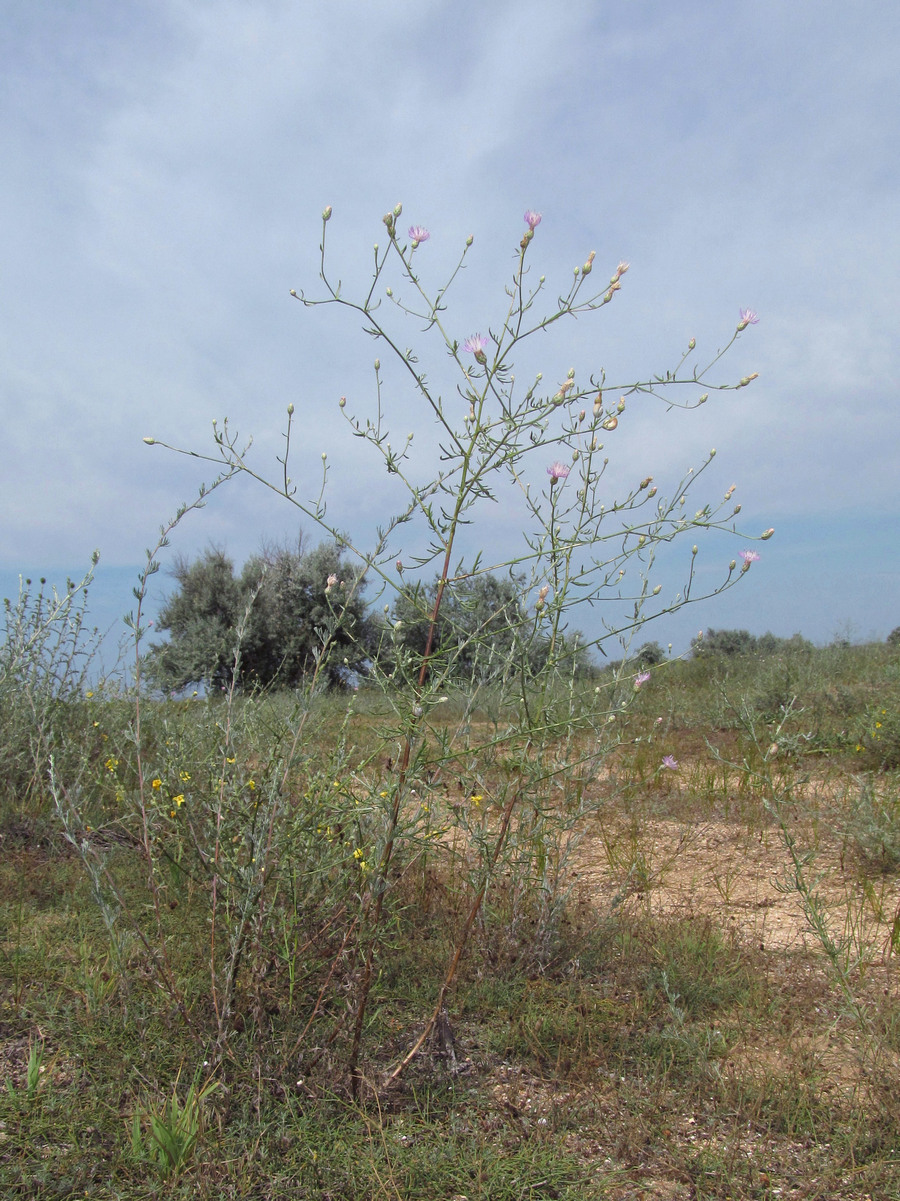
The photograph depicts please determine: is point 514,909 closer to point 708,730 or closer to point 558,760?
point 558,760

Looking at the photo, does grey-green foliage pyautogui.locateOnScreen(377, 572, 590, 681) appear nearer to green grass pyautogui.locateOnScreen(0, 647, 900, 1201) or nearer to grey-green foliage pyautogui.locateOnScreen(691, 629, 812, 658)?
green grass pyautogui.locateOnScreen(0, 647, 900, 1201)

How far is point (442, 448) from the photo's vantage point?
76.4 inches

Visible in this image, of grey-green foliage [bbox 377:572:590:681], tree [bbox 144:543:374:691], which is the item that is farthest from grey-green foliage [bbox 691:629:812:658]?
grey-green foliage [bbox 377:572:590:681]

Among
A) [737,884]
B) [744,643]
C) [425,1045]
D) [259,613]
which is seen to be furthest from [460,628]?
[744,643]

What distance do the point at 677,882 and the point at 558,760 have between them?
1.39 meters

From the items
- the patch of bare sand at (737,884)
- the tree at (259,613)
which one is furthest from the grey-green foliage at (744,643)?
the patch of bare sand at (737,884)

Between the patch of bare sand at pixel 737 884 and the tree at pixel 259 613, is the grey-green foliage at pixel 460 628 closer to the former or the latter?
the patch of bare sand at pixel 737 884

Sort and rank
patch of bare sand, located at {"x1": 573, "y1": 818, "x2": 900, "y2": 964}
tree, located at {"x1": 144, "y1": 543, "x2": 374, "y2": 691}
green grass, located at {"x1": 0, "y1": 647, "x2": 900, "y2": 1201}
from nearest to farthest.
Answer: green grass, located at {"x1": 0, "y1": 647, "x2": 900, "y2": 1201} < patch of bare sand, located at {"x1": 573, "y1": 818, "x2": 900, "y2": 964} < tree, located at {"x1": 144, "y1": 543, "x2": 374, "y2": 691}

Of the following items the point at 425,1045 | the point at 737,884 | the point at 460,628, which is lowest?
the point at 425,1045

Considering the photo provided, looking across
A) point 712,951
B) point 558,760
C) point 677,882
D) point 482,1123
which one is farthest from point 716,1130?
point 677,882

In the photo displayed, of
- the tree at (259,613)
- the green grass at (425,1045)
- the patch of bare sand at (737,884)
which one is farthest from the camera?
the tree at (259,613)

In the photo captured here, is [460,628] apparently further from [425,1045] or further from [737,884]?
[737,884]

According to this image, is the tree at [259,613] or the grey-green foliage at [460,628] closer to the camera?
the grey-green foliage at [460,628]

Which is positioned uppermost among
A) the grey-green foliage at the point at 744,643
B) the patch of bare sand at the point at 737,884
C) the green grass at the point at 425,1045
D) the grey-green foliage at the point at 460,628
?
the grey-green foliage at the point at 744,643
